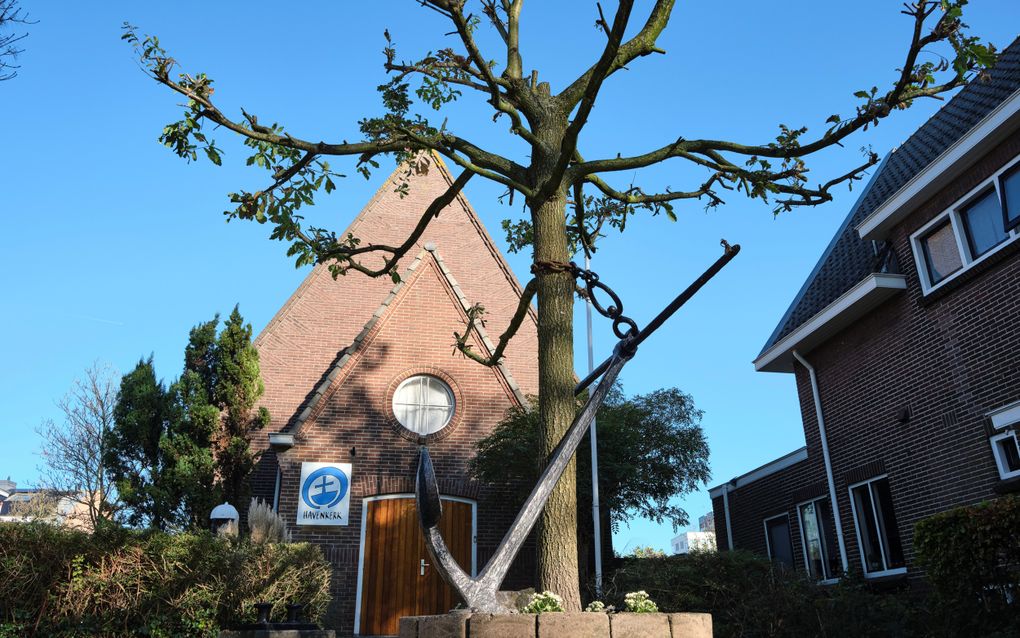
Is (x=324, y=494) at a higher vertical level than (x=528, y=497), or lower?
higher

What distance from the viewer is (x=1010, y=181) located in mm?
10414

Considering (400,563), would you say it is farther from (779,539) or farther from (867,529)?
(867,529)

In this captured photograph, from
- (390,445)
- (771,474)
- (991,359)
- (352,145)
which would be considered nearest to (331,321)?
(390,445)

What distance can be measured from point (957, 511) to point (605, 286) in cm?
500

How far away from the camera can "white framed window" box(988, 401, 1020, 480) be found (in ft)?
33.1

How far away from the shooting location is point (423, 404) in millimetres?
16188

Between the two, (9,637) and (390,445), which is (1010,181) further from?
(9,637)

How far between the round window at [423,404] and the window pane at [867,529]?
7701mm

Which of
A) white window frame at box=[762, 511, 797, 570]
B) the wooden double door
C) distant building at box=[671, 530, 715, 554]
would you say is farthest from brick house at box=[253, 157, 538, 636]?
white window frame at box=[762, 511, 797, 570]

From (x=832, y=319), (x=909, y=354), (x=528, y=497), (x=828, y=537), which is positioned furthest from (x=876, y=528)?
(x=528, y=497)

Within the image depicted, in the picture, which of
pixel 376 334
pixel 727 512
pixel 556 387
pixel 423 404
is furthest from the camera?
pixel 727 512

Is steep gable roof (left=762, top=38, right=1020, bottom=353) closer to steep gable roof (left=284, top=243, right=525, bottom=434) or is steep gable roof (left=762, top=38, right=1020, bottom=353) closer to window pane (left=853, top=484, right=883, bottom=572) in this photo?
window pane (left=853, top=484, right=883, bottom=572)

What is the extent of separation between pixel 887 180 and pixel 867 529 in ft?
22.3

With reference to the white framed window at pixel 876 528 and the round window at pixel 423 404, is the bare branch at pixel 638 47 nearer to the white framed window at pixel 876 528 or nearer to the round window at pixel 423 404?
the white framed window at pixel 876 528
